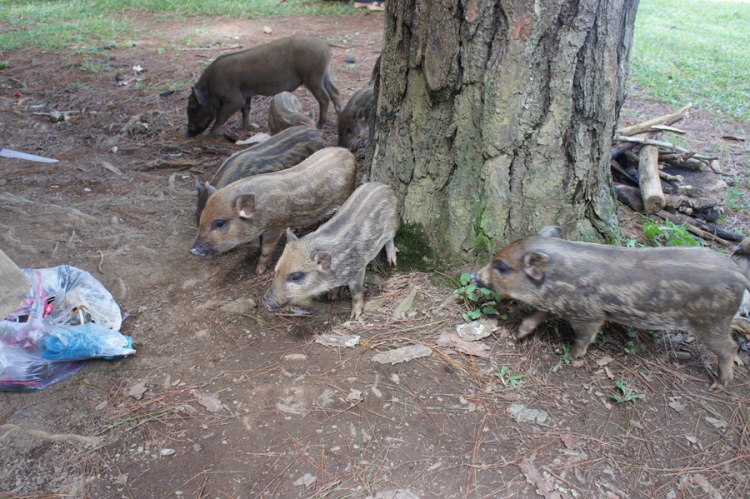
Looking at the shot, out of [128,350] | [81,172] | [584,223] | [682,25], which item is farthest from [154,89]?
[682,25]

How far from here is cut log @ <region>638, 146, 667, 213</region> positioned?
4.61 metres

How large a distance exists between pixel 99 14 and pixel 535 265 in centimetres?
1439

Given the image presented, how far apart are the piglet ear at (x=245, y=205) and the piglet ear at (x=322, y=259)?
2.92ft

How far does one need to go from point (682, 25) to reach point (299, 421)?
43.6 feet

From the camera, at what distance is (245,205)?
13.8 ft

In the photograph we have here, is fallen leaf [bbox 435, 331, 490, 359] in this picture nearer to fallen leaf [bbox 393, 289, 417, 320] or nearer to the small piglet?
fallen leaf [bbox 393, 289, 417, 320]

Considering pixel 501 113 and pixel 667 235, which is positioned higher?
pixel 501 113

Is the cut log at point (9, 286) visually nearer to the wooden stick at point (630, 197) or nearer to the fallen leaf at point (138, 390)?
the fallen leaf at point (138, 390)

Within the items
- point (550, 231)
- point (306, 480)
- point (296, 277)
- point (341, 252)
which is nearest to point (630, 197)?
point (550, 231)

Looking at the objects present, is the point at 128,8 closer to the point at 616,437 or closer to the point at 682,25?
the point at 682,25

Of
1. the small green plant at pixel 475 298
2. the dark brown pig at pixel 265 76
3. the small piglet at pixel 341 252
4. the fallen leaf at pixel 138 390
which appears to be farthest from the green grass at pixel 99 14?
the small green plant at pixel 475 298

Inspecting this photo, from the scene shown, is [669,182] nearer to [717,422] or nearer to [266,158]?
[717,422]

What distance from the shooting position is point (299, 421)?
2.80m

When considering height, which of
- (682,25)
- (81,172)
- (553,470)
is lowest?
(553,470)
